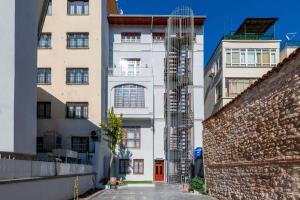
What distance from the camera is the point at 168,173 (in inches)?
1487

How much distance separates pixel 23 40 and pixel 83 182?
36.8 ft

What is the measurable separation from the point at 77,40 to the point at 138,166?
475 inches

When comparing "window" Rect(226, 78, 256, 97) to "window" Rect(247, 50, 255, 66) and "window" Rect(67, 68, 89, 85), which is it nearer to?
"window" Rect(247, 50, 255, 66)

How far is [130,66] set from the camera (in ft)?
135

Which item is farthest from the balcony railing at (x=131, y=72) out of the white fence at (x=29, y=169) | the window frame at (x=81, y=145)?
the white fence at (x=29, y=169)

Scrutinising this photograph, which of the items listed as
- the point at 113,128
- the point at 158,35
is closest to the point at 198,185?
the point at 113,128

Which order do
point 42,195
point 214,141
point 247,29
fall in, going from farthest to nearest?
point 247,29
point 214,141
point 42,195

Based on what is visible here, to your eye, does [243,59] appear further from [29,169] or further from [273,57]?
[29,169]

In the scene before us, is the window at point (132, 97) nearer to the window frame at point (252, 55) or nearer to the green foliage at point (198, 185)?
the window frame at point (252, 55)

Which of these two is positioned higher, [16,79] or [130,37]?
[130,37]

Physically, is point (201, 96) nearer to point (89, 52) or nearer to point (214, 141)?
point (89, 52)

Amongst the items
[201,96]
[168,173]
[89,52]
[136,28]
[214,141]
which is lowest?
[168,173]

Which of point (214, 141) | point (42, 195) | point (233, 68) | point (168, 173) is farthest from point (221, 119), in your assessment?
point (168, 173)

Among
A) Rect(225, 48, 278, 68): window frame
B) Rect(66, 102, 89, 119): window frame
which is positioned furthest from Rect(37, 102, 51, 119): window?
Rect(225, 48, 278, 68): window frame
